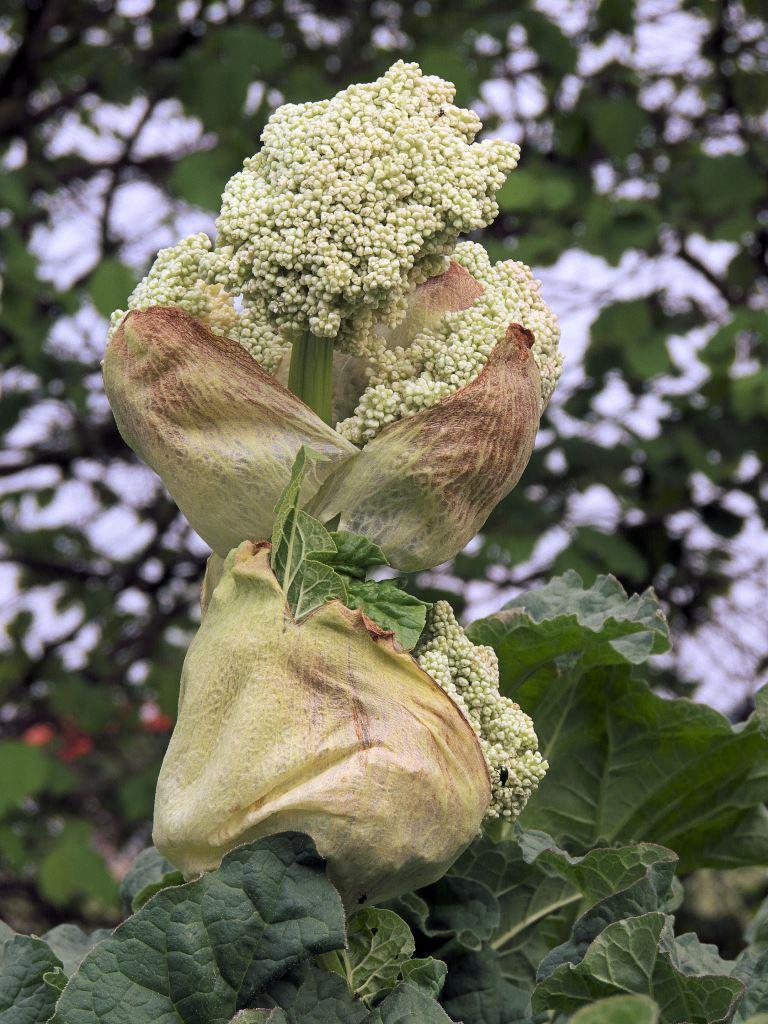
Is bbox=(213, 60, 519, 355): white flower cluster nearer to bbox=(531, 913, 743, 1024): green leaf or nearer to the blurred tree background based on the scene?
bbox=(531, 913, 743, 1024): green leaf

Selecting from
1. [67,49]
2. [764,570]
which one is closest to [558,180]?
[764,570]

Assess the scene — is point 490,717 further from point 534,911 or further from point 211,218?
point 211,218

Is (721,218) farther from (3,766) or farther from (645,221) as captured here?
(3,766)

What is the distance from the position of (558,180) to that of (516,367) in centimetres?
236

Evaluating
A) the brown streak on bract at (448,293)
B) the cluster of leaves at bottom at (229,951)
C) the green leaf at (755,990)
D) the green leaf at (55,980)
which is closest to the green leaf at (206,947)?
the cluster of leaves at bottom at (229,951)

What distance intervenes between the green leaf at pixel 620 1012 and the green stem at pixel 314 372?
1.19ft

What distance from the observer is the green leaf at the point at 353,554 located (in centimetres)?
70

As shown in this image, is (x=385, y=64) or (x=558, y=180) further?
(x=385, y=64)

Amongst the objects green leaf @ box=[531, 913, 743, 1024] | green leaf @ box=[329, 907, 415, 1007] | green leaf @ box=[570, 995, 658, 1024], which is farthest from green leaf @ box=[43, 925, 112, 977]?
green leaf @ box=[570, 995, 658, 1024]

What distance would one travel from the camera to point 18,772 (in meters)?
2.82

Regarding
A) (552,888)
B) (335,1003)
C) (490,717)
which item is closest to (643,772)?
(552,888)

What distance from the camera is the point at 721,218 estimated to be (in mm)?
3096

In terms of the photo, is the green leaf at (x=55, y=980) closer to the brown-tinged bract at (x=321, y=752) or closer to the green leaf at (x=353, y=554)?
the brown-tinged bract at (x=321, y=752)

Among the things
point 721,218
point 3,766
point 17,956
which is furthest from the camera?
point 721,218
